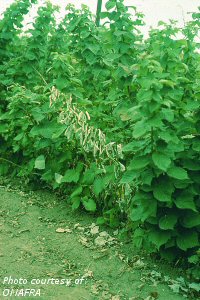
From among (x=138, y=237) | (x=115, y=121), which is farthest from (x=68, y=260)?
(x=115, y=121)

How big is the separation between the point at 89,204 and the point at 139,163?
109cm

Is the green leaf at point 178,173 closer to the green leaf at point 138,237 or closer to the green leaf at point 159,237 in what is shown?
the green leaf at point 159,237

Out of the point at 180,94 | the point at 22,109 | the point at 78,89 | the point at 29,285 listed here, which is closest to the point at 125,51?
the point at 78,89

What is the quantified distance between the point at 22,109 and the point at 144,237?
1.87 metres

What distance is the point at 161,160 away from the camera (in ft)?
10.6

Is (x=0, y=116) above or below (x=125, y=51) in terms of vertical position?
below

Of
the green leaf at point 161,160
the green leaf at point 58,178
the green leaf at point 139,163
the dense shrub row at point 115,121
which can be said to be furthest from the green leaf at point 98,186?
the green leaf at point 161,160

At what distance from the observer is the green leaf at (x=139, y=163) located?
3281 mm

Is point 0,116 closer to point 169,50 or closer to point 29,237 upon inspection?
point 29,237

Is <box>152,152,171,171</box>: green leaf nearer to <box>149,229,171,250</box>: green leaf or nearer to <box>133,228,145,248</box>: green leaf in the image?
<box>149,229,171,250</box>: green leaf

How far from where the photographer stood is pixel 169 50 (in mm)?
3428

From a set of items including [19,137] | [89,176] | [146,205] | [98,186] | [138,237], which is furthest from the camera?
[19,137]

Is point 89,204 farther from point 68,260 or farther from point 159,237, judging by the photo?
point 159,237

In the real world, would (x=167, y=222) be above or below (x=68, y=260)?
above
